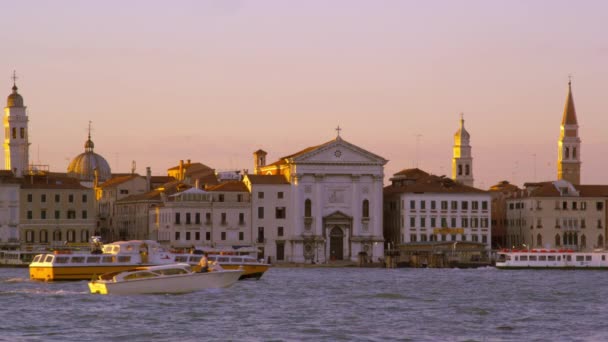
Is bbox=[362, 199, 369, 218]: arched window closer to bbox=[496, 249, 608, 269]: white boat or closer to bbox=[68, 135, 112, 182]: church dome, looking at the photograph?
bbox=[496, 249, 608, 269]: white boat

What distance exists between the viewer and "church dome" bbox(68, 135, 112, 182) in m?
157

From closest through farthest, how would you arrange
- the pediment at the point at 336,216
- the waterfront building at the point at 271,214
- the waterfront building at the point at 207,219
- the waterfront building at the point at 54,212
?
the waterfront building at the point at 207,219
the waterfront building at the point at 54,212
the waterfront building at the point at 271,214
the pediment at the point at 336,216

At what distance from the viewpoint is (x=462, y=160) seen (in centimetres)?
14912

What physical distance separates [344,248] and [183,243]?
12127 mm

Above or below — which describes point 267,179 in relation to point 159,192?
above

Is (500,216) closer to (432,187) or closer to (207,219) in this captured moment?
(432,187)

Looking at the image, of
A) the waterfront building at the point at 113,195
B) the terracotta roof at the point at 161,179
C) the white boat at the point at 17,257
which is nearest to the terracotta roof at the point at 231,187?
the waterfront building at the point at 113,195

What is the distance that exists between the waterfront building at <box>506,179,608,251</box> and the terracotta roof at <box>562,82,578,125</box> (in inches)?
750

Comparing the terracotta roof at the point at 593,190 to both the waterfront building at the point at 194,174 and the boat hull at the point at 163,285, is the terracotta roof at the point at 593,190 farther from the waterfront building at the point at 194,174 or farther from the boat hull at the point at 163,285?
the boat hull at the point at 163,285

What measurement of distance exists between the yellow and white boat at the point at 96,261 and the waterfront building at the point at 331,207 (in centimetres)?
3993

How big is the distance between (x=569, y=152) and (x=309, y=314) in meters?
100

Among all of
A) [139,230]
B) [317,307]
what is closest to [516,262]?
[139,230]

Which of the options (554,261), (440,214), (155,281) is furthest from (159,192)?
(155,281)

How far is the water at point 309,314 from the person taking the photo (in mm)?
46469
